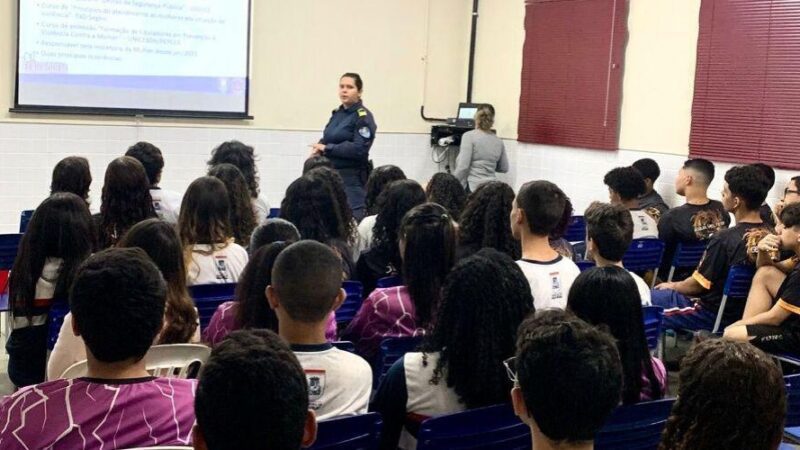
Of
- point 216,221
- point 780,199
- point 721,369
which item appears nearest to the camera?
point 721,369

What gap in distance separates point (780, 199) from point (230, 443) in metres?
5.69

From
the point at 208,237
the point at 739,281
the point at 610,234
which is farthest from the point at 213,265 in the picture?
the point at 739,281

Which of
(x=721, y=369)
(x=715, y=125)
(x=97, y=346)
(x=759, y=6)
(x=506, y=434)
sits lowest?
(x=506, y=434)

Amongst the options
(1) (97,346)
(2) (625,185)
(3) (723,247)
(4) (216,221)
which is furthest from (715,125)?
(1) (97,346)

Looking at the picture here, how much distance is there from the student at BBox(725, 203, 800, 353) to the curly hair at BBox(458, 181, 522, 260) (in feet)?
3.90

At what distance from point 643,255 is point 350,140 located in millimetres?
2898

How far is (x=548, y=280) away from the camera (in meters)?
3.27

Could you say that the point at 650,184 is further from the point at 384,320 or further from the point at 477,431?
the point at 477,431

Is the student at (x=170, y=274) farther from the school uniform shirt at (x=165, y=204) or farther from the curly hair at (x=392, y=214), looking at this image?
the school uniform shirt at (x=165, y=204)

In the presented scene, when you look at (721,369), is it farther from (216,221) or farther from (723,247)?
(723,247)

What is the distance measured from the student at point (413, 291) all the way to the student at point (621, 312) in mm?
640

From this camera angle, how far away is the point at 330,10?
8.62 m

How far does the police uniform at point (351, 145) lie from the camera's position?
279 inches

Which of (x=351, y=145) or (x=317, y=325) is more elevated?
(x=351, y=145)
